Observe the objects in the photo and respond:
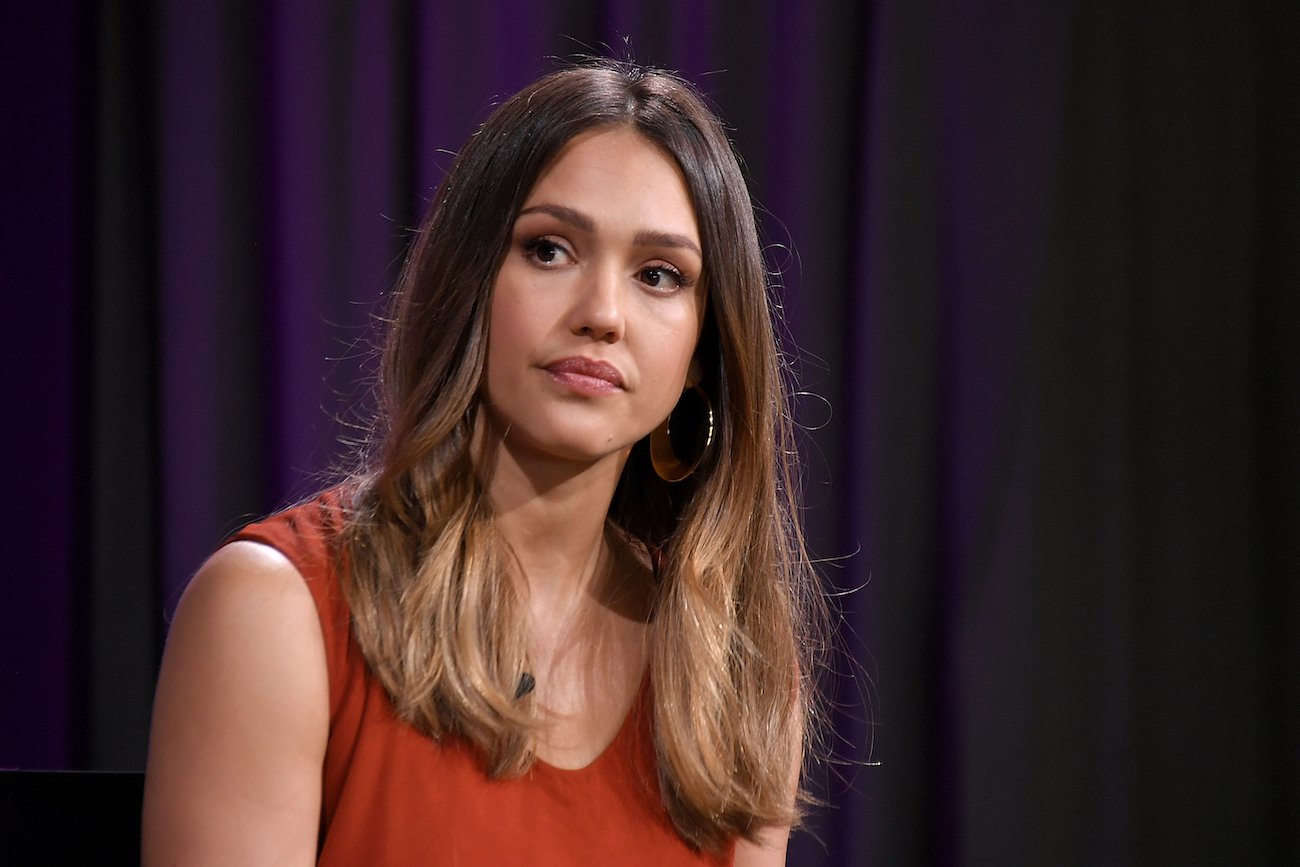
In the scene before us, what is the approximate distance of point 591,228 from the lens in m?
1.35

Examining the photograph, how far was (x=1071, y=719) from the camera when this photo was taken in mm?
2336

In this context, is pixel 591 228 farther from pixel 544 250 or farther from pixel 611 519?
pixel 611 519

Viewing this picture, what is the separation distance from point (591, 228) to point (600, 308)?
0.09 metres

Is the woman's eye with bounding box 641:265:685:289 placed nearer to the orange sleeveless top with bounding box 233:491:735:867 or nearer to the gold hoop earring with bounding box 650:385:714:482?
the gold hoop earring with bounding box 650:385:714:482

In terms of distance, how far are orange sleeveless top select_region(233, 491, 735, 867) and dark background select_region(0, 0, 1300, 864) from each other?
42.1 inches

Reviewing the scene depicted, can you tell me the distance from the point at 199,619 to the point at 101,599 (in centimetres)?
128

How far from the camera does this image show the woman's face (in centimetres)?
132

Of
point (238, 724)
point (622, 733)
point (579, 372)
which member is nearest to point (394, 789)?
point (238, 724)

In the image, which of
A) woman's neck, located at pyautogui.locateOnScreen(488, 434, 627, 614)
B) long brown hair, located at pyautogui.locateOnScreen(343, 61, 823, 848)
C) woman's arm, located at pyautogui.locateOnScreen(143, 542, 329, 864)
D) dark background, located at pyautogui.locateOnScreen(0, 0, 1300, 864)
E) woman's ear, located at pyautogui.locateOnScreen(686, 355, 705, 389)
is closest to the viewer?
woman's arm, located at pyautogui.locateOnScreen(143, 542, 329, 864)

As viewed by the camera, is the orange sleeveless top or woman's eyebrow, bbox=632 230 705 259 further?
woman's eyebrow, bbox=632 230 705 259

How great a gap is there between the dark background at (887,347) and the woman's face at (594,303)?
1.00 m

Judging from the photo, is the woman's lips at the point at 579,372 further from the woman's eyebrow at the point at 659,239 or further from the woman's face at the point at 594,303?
the woman's eyebrow at the point at 659,239

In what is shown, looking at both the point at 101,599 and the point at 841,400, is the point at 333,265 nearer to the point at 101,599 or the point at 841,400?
the point at 101,599

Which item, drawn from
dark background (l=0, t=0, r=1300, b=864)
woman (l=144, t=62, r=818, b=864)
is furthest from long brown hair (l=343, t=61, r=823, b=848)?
dark background (l=0, t=0, r=1300, b=864)
